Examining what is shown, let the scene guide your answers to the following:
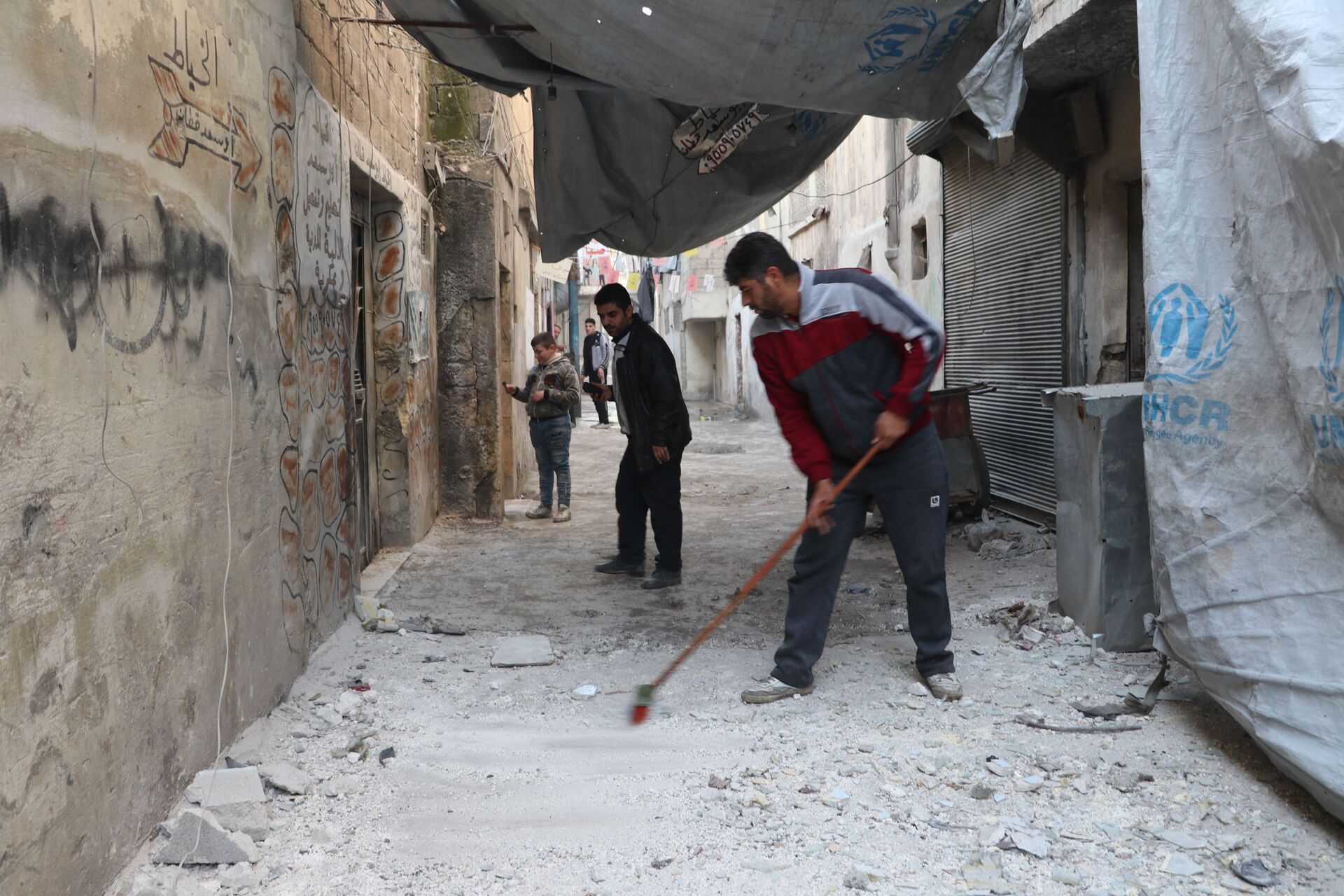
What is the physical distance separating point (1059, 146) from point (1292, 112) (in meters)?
4.29

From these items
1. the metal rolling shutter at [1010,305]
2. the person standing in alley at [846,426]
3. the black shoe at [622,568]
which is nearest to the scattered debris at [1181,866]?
the person standing in alley at [846,426]

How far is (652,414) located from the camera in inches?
221

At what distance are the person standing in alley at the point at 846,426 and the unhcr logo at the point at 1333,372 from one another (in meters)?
1.21

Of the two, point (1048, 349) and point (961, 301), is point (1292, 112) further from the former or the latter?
point (961, 301)

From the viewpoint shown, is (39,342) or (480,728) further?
(480,728)

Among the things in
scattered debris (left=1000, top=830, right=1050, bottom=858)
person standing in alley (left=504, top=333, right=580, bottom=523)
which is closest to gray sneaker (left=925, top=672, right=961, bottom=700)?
scattered debris (left=1000, top=830, right=1050, bottom=858)

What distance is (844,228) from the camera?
1455 centimetres

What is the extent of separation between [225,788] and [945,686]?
2.35 meters

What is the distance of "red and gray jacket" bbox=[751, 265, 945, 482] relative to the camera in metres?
3.56

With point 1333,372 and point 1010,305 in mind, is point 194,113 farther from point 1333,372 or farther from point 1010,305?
point 1010,305

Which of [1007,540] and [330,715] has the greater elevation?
[1007,540]

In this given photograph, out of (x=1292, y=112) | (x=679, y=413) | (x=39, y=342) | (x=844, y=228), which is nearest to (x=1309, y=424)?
(x=1292, y=112)

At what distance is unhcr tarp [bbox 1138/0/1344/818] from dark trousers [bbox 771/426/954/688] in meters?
0.72

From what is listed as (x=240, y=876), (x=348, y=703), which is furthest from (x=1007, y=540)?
(x=240, y=876)
